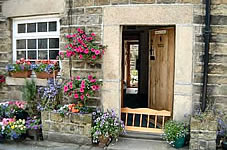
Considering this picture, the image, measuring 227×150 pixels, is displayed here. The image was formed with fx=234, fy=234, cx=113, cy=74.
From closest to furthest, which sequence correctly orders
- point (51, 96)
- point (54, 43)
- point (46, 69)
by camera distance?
1. point (51, 96)
2. point (46, 69)
3. point (54, 43)

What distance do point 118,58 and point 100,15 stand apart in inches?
38.8

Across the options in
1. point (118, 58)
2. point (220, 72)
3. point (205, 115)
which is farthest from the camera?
point (118, 58)

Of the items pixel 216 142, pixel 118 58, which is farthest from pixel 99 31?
pixel 216 142

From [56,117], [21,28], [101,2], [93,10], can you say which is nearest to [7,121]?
[56,117]

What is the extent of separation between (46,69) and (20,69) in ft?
2.73

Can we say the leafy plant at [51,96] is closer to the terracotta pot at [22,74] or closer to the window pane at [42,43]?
the terracotta pot at [22,74]

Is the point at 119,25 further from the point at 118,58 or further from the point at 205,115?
the point at 205,115

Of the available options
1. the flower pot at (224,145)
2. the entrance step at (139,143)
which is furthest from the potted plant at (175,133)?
the flower pot at (224,145)

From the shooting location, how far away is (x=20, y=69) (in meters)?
5.91

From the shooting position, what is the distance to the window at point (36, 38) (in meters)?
5.79

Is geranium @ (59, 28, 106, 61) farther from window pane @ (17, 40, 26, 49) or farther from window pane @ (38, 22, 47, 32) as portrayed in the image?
window pane @ (17, 40, 26, 49)

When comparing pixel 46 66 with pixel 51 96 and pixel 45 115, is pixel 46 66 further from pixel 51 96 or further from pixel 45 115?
pixel 45 115

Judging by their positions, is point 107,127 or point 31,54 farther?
point 31,54

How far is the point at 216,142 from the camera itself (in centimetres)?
447
